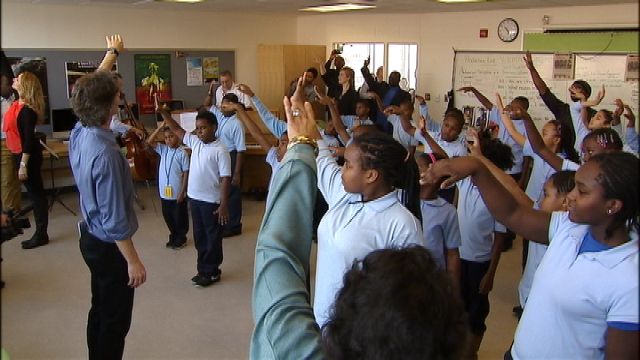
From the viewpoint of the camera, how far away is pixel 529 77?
7.83 metres

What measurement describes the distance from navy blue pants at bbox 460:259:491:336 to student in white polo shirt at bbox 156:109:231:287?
1.91 meters

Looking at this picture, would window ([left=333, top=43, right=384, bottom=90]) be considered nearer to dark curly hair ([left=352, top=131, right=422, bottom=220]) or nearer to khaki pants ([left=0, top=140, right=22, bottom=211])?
khaki pants ([left=0, top=140, right=22, bottom=211])

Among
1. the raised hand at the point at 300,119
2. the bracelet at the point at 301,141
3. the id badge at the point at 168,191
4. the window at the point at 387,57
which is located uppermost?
the window at the point at 387,57

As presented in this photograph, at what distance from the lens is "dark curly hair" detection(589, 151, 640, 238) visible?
1.25 m

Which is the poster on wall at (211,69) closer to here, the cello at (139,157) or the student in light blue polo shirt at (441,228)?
the cello at (139,157)

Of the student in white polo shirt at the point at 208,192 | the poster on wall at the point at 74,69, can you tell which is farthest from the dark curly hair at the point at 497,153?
the poster on wall at the point at 74,69

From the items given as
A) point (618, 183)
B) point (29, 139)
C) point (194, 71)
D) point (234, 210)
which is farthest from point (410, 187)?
point (194, 71)

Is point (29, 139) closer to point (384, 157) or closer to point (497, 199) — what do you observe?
point (384, 157)

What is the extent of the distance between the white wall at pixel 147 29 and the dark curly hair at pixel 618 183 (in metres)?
6.84

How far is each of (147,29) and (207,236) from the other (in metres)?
5.09

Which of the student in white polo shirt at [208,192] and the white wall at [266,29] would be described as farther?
the white wall at [266,29]

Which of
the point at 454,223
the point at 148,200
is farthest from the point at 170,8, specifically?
the point at 454,223

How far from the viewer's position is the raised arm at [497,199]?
165cm

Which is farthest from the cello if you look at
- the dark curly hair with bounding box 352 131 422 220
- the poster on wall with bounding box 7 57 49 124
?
the dark curly hair with bounding box 352 131 422 220
